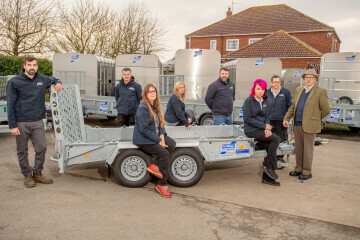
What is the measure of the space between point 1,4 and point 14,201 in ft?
67.9

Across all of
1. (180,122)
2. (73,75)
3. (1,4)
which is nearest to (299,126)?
(180,122)

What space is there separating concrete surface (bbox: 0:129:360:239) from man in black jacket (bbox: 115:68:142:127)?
1454mm

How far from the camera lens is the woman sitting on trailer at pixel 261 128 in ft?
17.6

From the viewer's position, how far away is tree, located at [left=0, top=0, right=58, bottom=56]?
20922mm

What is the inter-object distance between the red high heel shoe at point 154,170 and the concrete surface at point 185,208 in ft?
1.07

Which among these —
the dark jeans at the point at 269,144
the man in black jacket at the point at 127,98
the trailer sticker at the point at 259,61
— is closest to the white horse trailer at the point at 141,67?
the trailer sticker at the point at 259,61

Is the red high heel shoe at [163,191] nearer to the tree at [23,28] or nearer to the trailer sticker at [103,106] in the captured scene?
the trailer sticker at [103,106]

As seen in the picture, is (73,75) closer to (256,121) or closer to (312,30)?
(256,121)

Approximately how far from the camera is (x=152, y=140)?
15.6 ft

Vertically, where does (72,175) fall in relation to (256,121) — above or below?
below

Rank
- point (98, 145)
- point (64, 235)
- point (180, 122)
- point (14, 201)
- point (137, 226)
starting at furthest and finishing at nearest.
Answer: point (180, 122) < point (98, 145) < point (14, 201) < point (137, 226) < point (64, 235)

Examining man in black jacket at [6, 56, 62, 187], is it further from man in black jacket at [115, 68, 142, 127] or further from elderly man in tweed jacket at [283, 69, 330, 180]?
elderly man in tweed jacket at [283, 69, 330, 180]

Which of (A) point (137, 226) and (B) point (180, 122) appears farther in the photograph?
(B) point (180, 122)

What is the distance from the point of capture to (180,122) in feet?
21.6
